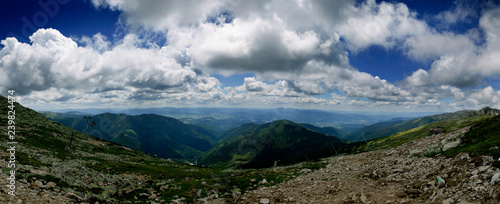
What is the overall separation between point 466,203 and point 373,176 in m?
11.9

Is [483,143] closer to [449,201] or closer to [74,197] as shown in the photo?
[449,201]

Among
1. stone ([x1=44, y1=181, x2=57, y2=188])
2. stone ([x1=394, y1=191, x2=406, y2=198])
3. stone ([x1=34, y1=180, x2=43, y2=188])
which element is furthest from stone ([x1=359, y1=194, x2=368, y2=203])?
stone ([x1=34, y1=180, x2=43, y2=188])

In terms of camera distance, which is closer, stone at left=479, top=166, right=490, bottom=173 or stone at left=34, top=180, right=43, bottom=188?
stone at left=479, top=166, right=490, bottom=173

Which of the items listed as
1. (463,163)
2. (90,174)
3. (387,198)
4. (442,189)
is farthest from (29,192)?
(463,163)

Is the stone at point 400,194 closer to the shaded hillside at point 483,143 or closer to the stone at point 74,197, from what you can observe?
the shaded hillside at point 483,143

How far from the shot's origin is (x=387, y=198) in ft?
51.1

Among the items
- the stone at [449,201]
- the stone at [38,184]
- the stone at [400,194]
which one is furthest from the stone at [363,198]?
the stone at [38,184]

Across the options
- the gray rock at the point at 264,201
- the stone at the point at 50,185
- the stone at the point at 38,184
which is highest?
the stone at the point at 38,184

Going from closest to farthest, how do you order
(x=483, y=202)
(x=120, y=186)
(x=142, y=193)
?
(x=483, y=202)
(x=142, y=193)
(x=120, y=186)

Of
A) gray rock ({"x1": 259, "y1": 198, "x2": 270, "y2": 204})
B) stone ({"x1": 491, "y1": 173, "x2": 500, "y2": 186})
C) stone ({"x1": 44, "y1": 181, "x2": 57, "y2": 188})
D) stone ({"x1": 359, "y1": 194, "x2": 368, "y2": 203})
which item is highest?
stone ({"x1": 491, "y1": 173, "x2": 500, "y2": 186})

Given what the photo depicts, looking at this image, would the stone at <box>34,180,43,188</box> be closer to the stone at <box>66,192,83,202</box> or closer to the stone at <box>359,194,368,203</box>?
the stone at <box>66,192,83,202</box>

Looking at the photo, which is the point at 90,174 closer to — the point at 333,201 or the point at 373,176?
the point at 333,201

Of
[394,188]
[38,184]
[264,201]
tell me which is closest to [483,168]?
[394,188]

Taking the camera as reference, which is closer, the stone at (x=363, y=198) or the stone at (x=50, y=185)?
the stone at (x=50, y=185)
